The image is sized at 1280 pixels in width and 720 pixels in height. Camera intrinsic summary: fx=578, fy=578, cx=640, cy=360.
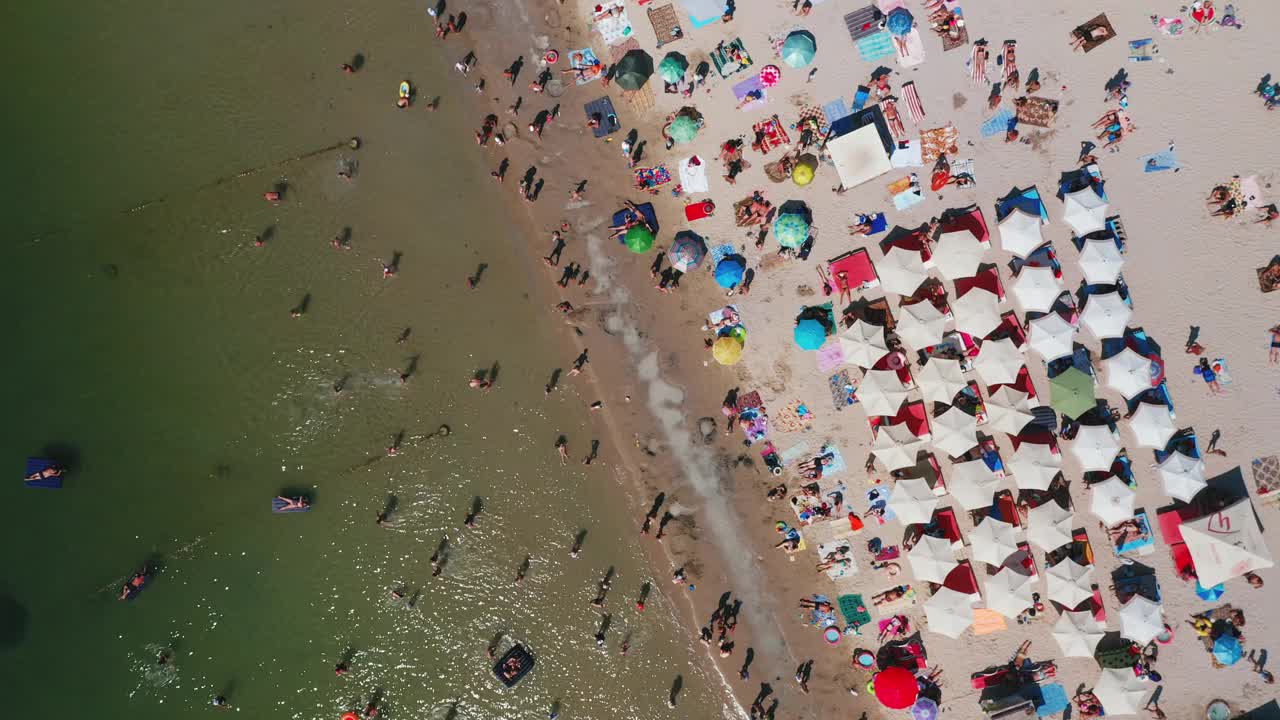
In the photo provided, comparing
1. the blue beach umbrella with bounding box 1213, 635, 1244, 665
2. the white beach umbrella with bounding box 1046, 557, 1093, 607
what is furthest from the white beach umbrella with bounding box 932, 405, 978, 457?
the blue beach umbrella with bounding box 1213, 635, 1244, 665

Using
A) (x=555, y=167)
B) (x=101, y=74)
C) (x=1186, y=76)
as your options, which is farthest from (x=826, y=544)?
(x=101, y=74)

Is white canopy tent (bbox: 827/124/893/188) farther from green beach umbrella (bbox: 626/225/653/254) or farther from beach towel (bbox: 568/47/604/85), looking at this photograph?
beach towel (bbox: 568/47/604/85)

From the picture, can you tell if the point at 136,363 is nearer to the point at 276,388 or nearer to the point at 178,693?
the point at 276,388

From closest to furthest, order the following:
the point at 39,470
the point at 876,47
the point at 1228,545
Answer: the point at 1228,545
the point at 876,47
the point at 39,470

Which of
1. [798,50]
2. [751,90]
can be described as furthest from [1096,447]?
[751,90]

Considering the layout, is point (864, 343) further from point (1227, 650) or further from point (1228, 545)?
point (1227, 650)

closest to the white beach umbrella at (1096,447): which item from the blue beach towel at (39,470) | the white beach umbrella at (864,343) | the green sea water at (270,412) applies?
the white beach umbrella at (864,343)

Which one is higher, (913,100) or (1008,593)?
(913,100)
